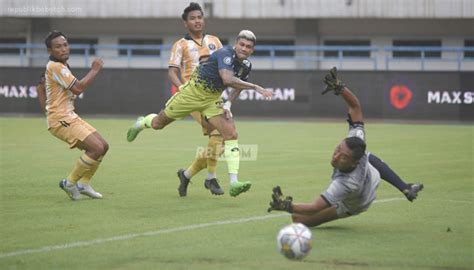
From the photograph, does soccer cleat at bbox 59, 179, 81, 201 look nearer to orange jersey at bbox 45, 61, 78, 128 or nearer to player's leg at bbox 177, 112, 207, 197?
orange jersey at bbox 45, 61, 78, 128

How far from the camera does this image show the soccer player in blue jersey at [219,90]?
1205 cm

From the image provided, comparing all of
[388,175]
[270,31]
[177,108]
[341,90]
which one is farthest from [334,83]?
[270,31]

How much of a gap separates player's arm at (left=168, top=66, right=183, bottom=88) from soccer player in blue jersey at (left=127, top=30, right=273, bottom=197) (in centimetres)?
64

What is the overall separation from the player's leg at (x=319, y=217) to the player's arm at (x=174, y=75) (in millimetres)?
4206

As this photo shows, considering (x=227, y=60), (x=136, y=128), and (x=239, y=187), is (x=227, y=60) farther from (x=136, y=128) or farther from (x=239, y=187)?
(x=136, y=128)

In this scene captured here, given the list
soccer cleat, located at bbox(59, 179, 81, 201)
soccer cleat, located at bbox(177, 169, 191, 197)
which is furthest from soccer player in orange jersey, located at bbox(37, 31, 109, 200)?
soccer cleat, located at bbox(177, 169, 191, 197)

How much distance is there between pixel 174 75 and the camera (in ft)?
45.7

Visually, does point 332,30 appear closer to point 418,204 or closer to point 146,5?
point 146,5

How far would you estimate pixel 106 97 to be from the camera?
35812 mm

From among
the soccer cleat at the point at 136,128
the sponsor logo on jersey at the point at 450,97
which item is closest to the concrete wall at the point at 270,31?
the sponsor logo on jersey at the point at 450,97

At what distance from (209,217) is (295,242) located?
9.34 feet

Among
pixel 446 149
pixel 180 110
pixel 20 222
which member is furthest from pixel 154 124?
pixel 446 149

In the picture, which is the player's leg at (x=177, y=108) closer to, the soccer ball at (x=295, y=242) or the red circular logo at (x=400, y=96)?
the soccer ball at (x=295, y=242)

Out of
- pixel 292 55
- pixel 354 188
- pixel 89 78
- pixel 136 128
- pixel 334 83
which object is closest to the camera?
pixel 354 188
